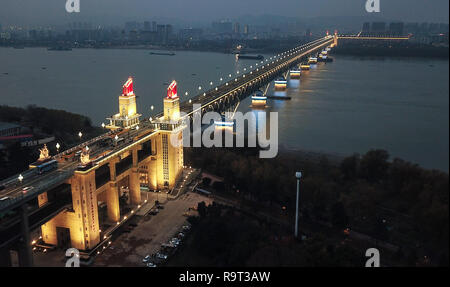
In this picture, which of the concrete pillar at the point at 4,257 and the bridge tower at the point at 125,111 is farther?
the bridge tower at the point at 125,111

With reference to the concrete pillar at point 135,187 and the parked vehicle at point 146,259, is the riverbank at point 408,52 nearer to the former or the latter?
the parked vehicle at point 146,259

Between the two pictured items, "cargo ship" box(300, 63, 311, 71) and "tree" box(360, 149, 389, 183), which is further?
"cargo ship" box(300, 63, 311, 71)

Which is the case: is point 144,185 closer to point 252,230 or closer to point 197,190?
point 197,190

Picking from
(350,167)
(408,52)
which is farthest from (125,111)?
(408,52)

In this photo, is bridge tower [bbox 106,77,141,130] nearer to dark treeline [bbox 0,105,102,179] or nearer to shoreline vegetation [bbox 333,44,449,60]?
dark treeline [bbox 0,105,102,179]

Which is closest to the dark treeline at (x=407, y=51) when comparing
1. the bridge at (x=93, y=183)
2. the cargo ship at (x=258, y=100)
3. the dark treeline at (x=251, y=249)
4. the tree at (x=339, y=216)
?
the dark treeline at (x=251, y=249)

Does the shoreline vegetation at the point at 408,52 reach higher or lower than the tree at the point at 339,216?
higher

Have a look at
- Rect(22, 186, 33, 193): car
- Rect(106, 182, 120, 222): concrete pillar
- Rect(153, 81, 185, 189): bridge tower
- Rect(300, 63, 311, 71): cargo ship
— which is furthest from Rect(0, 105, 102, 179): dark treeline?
Rect(300, 63, 311, 71): cargo ship
